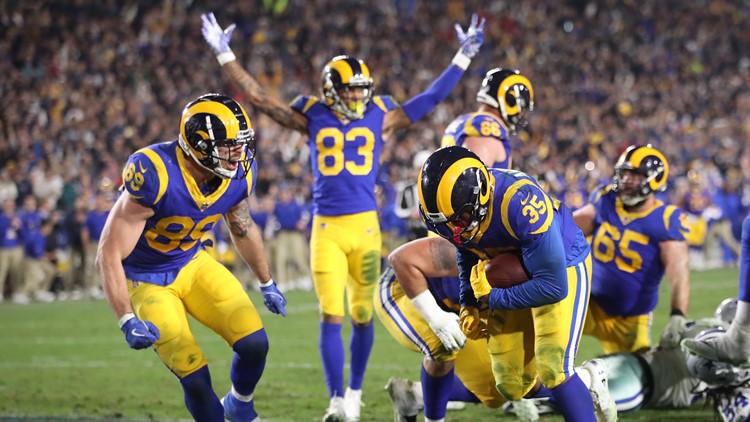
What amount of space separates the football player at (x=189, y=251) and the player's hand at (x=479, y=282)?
3.70ft

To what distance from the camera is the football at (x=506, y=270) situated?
4.03 meters

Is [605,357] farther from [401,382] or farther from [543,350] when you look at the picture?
[543,350]

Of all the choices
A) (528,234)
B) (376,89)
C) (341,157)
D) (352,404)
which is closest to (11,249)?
(376,89)

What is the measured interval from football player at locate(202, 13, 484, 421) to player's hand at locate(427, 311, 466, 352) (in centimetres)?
145

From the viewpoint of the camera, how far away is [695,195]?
16.6 m

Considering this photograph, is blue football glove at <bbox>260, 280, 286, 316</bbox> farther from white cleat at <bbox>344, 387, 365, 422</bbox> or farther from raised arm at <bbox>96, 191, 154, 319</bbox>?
A: white cleat at <bbox>344, 387, 365, 422</bbox>

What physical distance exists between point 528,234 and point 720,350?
139 cm

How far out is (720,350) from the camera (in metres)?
4.54

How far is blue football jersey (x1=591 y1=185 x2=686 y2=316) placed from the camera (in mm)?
5887

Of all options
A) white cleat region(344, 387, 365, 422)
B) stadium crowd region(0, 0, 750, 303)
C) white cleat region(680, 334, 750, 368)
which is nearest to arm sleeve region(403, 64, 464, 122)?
white cleat region(344, 387, 365, 422)

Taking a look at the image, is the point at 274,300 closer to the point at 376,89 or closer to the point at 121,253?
the point at 121,253

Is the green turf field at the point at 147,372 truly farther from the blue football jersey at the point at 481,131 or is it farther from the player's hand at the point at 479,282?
the player's hand at the point at 479,282

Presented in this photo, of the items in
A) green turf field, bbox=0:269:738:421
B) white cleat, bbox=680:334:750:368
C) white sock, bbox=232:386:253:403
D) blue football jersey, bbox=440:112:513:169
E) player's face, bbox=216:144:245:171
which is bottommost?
green turf field, bbox=0:269:738:421

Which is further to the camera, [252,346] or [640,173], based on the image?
[640,173]
